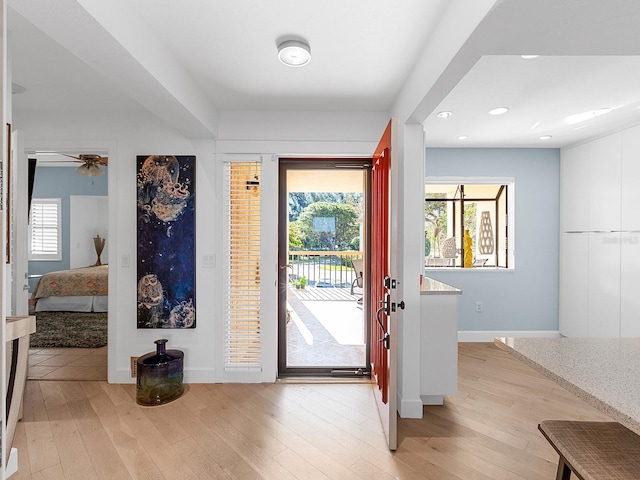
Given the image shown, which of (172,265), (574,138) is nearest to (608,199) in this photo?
(574,138)

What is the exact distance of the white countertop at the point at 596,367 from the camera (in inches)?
37.3

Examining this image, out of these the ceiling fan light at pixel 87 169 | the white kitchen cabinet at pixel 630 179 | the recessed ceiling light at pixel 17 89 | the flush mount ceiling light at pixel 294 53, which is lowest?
the white kitchen cabinet at pixel 630 179

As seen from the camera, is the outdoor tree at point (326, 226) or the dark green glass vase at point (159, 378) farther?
the outdoor tree at point (326, 226)

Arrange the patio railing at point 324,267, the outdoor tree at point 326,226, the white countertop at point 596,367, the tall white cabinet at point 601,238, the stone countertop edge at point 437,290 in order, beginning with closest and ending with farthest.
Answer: the white countertop at point 596,367 → the stone countertop edge at point 437,290 → the tall white cabinet at point 601,238 → the outdoor tree at point 326,226 → the patio railing at point 324,267

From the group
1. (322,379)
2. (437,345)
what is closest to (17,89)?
(322,379)

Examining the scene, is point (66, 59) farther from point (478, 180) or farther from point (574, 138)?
point (574, 138)

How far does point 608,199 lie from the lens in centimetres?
369

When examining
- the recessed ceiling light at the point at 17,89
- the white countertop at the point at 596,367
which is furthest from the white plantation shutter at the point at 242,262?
the white countertop at the point at 596,367

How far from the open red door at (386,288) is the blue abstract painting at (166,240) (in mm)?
1709

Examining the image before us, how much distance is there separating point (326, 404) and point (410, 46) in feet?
8.74

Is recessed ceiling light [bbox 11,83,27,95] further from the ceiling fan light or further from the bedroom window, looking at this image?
the bedroom window

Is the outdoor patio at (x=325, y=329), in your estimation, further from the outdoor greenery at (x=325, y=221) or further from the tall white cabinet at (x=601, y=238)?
the tall white cabinet at (x=601, y=238)

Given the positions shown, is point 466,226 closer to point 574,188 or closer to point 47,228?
point 574,188

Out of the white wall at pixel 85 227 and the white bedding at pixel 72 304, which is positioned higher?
the white wall at pixel 85 227
